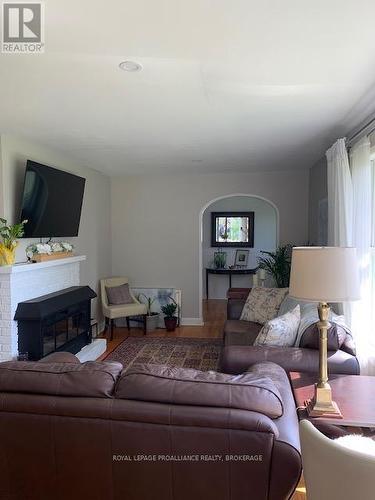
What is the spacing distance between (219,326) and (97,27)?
5040 millimetres

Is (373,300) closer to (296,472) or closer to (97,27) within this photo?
(296,472)

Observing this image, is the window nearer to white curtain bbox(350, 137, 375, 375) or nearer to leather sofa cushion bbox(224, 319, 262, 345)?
leather sofa cushion bbox(224, 319, 262, 345)

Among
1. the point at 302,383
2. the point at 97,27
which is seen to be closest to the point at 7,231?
the point at 97,27

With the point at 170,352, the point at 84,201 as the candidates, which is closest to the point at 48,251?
the point at 84,201

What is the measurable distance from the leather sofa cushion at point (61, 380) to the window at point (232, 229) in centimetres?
682

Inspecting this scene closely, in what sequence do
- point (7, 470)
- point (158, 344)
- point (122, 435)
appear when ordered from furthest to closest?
point (158, 344)
point (7, 470)
point (122, 435)

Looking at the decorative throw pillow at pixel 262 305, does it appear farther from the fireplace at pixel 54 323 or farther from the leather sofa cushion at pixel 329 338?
the fireplace at pixel 54 323

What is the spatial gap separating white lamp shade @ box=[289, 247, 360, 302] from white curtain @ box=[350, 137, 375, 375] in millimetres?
1213

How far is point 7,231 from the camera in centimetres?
343

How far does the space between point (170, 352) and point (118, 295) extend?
142 centimetres

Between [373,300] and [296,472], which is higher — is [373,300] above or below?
above

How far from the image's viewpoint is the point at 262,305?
4.22m

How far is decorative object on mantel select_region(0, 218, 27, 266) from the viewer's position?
3.39 metres

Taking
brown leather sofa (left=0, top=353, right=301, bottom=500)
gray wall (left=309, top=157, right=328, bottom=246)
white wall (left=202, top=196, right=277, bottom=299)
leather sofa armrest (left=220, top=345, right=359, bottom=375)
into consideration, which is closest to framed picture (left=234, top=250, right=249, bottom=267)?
white wall (left=202, top=196, right=277, bottom=299)
